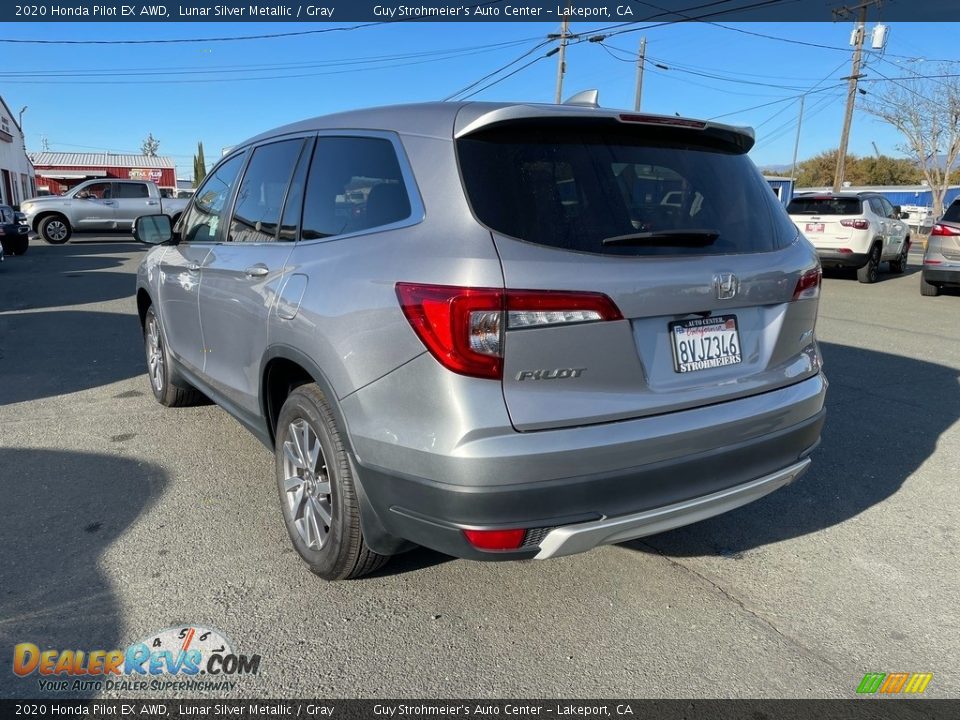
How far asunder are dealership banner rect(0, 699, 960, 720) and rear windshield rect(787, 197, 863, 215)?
41.4ft

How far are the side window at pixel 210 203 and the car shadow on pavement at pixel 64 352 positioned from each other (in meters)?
1.83

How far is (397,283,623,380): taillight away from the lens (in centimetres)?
210

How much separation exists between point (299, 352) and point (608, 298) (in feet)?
3.99

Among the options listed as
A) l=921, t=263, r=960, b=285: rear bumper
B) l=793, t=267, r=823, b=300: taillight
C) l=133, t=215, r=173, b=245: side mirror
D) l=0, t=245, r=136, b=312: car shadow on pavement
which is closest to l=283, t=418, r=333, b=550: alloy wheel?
l=793, t=267, r=823, b=300: taillight

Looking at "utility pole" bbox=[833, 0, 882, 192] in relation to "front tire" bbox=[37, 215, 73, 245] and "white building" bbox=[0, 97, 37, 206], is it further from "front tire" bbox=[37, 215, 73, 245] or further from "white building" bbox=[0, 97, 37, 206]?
"white building" bbox=[0, 97, 37, 206]

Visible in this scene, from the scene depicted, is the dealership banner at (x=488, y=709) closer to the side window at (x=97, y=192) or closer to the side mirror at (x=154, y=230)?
the side mirror at (x=154, y=230)

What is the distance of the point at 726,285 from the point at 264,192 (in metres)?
2.23

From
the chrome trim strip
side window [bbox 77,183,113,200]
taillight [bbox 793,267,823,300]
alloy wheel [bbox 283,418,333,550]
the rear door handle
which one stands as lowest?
side window [bbox 77,183,113,200]

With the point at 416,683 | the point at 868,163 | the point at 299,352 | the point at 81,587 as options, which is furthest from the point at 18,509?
the point at 868,163

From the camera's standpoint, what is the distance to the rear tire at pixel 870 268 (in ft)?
44.8

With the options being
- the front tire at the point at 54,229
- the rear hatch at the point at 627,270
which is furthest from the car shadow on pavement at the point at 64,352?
the front tire at the point at 54,229

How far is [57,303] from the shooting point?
398 inches

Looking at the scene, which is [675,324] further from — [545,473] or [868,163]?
[868,163]

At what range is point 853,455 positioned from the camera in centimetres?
433
